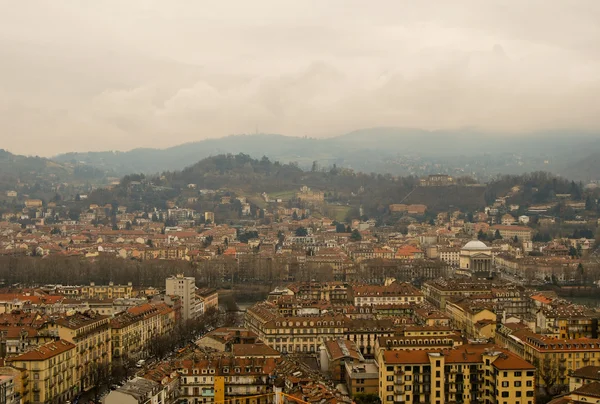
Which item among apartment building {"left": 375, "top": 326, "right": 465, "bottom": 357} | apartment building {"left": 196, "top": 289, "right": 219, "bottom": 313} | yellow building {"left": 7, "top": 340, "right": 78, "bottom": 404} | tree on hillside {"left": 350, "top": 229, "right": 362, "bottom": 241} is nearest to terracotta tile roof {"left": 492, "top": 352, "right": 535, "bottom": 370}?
apartment building {"left": 375, "top": 326, "right": 465, "bottom": 357}

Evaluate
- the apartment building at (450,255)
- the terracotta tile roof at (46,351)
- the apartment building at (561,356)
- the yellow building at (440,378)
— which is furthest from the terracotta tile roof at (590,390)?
the apartment building at (450,255)

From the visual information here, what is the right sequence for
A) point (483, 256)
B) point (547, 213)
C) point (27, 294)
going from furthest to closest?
1. point (547, 213)
2. point (483, 256)
3. point (27, 294)

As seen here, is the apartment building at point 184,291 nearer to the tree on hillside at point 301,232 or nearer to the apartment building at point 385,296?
the apartment building at point 385,296

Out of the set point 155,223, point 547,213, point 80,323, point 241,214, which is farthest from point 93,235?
point 80,323

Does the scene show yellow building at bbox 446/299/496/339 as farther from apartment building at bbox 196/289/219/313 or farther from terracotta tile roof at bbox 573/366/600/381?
apartment building at bbox 196/289/219/313

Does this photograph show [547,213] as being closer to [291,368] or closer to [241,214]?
[241,214]

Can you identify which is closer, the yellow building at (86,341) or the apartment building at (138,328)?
the yellow building at (86,341)
